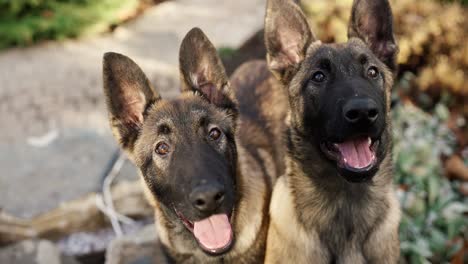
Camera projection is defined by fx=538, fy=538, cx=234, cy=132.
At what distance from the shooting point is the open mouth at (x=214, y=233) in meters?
3.33

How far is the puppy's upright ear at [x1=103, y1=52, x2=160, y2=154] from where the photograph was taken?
3479 millimetres

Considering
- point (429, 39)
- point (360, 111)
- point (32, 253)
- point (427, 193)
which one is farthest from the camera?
point (429, 39)

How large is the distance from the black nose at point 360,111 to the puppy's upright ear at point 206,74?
974 millimetres

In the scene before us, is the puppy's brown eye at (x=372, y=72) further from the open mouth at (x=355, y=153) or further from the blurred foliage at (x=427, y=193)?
the blurred foliage at (x=427, y=193)

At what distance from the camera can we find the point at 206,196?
3018 mm

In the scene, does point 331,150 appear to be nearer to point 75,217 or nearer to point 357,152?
point 357,152

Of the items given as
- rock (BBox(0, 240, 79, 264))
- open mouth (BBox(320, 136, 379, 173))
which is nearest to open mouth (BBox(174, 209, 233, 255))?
open mouth (BBox(320, 136, 379, 173))

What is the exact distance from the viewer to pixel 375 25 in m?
3.67

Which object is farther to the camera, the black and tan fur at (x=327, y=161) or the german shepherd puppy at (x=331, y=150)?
the black and tan fur at (x=327, y=161)

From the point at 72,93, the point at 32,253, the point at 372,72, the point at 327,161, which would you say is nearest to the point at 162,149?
the point at 327,161

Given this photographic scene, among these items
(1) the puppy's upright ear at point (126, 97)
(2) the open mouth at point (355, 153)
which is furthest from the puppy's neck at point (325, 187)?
(1) the puppy's upright ear at point (126, 97)

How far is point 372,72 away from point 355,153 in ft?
1.85

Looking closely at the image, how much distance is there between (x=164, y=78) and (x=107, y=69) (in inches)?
162

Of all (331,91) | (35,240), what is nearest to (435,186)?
(331,91)
